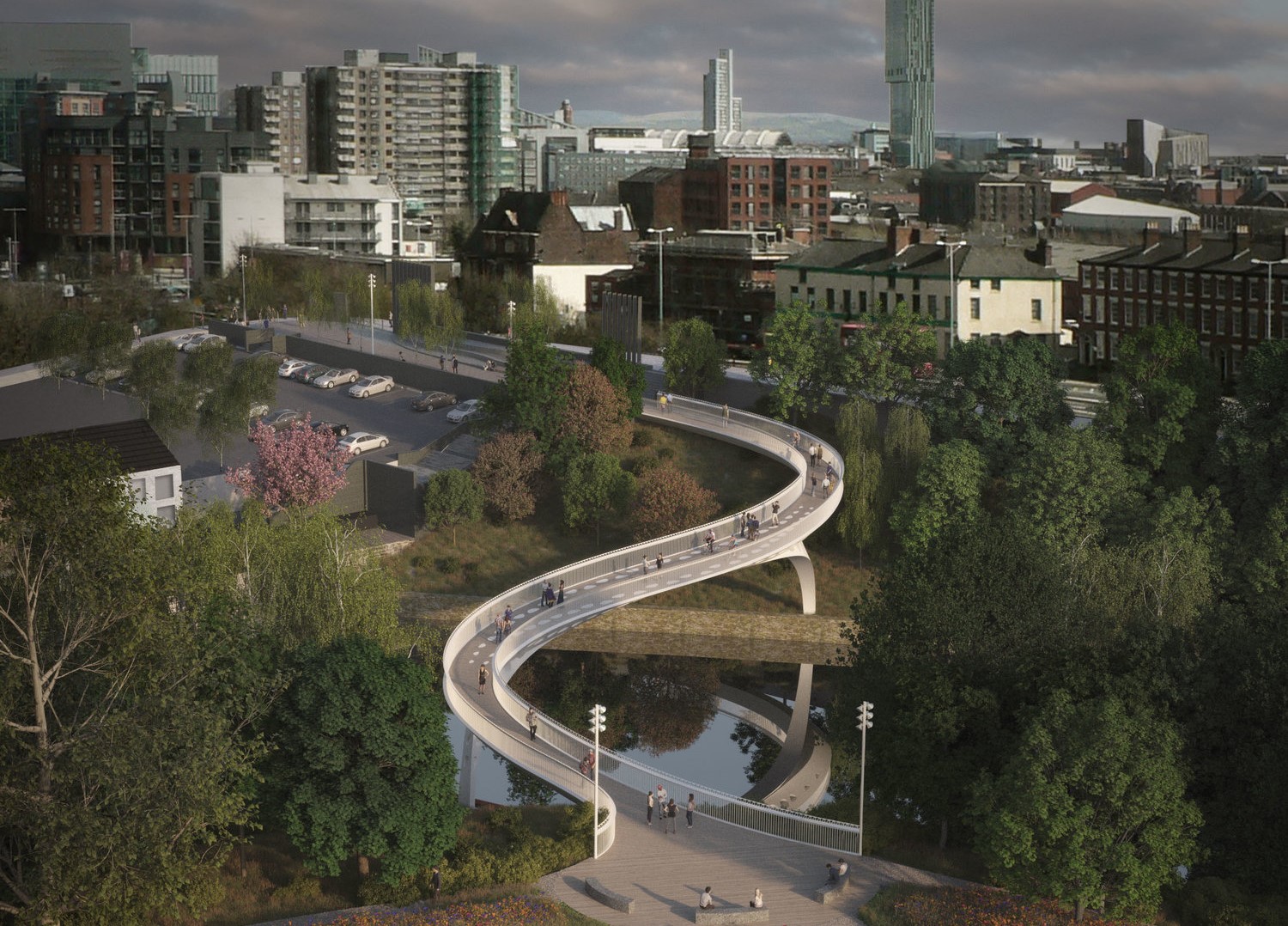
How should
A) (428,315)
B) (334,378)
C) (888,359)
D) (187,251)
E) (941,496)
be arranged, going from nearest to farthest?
(941,496)
(888,359)
(334,378)
(428,315)
(187,251)

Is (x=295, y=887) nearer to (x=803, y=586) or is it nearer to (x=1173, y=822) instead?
(x=1173, y=822)

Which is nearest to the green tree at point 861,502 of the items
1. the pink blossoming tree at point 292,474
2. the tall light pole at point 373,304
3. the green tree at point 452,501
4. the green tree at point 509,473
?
the green tree at point 509,473

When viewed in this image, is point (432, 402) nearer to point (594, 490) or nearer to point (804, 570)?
point (594, 490)

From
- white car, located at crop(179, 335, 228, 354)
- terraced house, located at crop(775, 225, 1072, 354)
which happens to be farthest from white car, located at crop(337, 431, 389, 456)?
terraced house, located at crop(775, 225, 1072, 354)

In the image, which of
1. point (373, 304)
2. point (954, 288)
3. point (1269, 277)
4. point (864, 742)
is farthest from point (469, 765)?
point (373, 304)

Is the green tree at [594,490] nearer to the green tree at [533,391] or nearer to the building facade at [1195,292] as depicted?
the green tree at [533,391]
